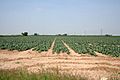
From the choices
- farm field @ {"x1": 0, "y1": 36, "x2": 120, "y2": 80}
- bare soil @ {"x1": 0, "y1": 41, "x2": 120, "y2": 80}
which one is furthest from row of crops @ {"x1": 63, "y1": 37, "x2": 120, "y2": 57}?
bare soil @ {"x1": 0, "y1": 41, "x2": 120, "y2": 80}

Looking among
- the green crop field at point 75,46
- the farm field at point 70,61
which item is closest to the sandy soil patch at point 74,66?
the farm field at point 70,61

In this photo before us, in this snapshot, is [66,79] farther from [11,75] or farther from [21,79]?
[11,75]

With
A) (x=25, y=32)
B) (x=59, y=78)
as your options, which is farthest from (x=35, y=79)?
(x=25, y=32)

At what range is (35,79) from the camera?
5.32 metres

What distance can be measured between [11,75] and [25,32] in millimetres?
133587

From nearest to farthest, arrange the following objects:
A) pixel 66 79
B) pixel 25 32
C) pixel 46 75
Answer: pixel 66 79 → pixel 46 75 → pixel 25 32

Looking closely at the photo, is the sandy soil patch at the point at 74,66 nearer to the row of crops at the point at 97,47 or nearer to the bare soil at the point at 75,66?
the bare soil at the point at 75,66

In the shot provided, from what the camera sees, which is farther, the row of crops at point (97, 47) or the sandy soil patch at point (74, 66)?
the row of crops at point (97, 47)

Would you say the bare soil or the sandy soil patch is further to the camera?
the sandy soil patch

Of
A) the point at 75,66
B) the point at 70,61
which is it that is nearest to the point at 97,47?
the point at 70,61

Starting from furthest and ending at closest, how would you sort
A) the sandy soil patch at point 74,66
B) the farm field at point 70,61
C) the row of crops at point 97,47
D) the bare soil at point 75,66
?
1. the row of crops at point 97,47
2. the farm field at point 70,61
3. the sandy soil patch at point 74,66
4. the bare soil at point 75,66

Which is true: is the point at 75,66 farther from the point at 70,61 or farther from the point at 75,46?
the point at 75,46

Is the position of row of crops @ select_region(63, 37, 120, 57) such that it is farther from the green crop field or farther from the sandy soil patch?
the sandy soil patch

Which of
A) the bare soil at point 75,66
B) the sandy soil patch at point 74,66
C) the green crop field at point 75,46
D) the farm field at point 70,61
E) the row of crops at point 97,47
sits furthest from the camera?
the green crop field at point 75,46
